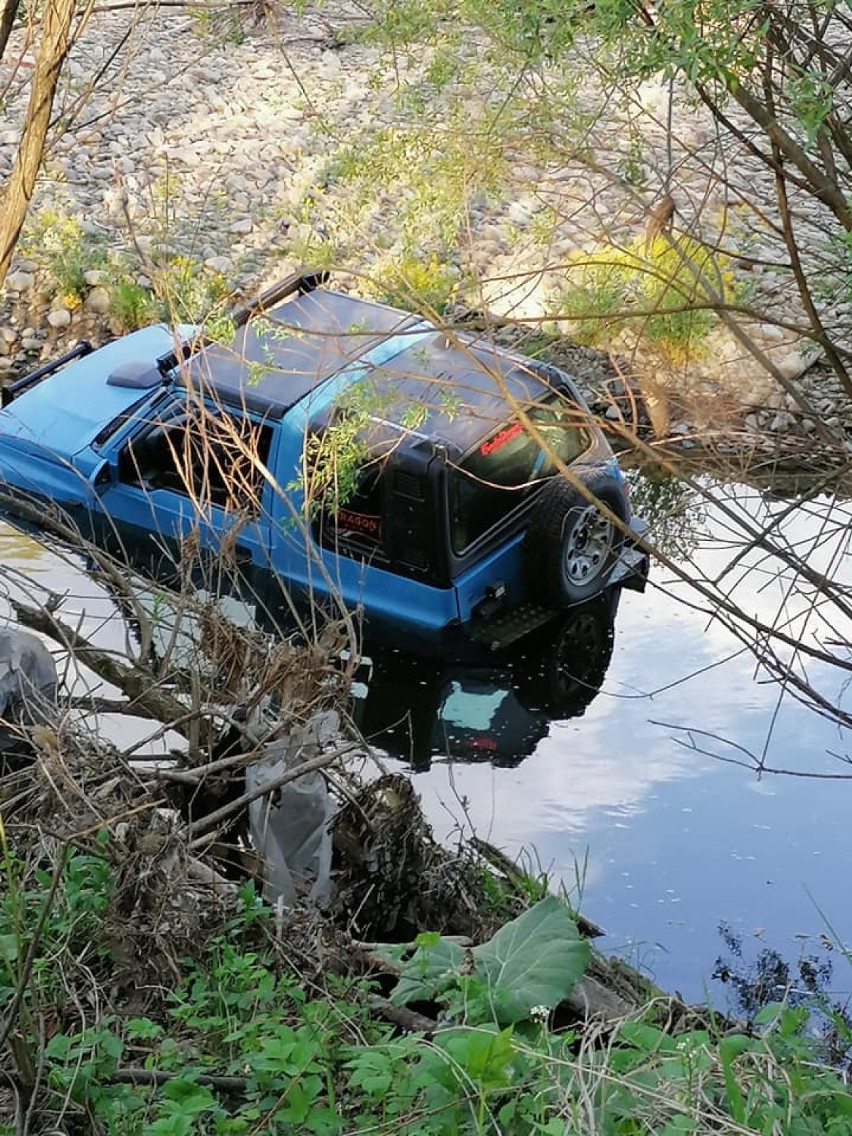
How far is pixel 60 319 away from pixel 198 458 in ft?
19.2

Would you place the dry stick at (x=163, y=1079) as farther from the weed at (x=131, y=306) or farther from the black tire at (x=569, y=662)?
the weed at (x=131, y=306)

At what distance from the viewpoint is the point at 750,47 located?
4.35m

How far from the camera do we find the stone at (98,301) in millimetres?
13336

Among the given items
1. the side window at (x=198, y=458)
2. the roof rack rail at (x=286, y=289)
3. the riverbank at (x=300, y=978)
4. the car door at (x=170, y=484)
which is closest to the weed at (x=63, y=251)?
the car door at (x=170, y=484)

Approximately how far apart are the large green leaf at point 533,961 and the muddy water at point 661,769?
2.10 metres

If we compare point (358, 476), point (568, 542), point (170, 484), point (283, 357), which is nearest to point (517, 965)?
point (358, 476)

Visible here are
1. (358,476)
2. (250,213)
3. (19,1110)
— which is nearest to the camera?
(19,1110)

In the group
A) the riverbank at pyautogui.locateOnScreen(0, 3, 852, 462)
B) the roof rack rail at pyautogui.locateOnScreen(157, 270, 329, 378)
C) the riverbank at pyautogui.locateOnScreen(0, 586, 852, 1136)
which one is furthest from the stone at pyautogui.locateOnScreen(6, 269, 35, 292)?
the riverbank at pyautogui.locateOnScreen(0, 586, 852, 1136)

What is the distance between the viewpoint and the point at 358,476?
8.20 metres

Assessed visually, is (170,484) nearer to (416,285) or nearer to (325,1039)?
(416,285)

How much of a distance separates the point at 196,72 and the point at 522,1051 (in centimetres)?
1578

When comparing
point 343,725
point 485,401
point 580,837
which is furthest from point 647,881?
point 485,401

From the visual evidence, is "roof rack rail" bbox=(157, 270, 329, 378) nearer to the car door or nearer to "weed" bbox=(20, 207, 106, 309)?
the car door

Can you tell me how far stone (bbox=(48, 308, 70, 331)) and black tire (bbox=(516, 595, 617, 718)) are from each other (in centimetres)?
650
